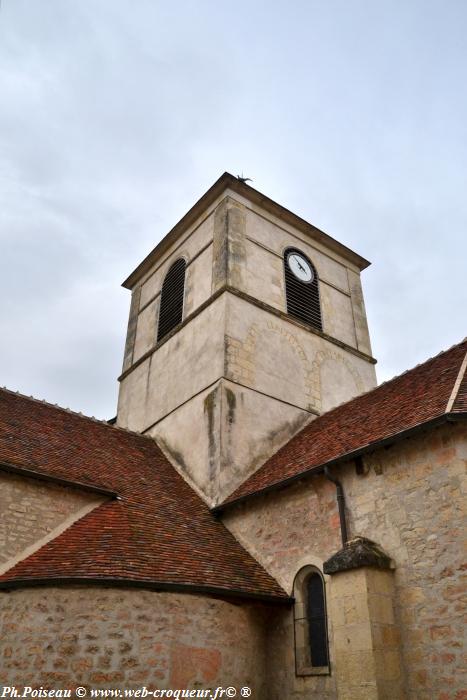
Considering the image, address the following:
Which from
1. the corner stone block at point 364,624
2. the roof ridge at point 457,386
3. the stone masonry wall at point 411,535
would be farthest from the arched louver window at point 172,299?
the corner stone block at point 364,624

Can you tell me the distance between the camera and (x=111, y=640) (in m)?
7.05

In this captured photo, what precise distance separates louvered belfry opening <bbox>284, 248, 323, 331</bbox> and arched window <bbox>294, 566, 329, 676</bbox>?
7.40m

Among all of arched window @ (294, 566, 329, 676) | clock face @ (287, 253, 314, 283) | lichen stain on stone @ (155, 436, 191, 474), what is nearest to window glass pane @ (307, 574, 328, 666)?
arched window @ (294, 566, 329, 676)

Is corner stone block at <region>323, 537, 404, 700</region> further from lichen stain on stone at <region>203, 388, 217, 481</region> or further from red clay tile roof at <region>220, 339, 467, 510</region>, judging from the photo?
lichen stain on stone at <region>203, 388, 217, 481</region>

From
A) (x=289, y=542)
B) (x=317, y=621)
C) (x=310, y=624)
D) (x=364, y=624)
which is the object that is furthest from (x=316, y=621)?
(x=364, y=624)

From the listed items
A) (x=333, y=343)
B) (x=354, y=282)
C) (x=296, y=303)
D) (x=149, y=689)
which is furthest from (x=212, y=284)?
(x=149, y=689)

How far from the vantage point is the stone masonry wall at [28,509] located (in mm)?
8469

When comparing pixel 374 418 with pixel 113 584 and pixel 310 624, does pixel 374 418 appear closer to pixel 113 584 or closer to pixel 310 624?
pixel 310 624

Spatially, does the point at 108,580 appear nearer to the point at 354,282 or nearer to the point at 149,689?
the point at 149,689

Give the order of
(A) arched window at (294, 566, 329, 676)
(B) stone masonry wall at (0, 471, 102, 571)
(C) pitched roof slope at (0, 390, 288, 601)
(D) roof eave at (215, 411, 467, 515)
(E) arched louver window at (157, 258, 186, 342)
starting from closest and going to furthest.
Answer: (D) roof eave at (215, 411, 467, 515)
(C) pitched roof slope at (0, 390, 288, 601)
(A) arched window at (294, 566, 329, 676)
(B) stone masonry wall at (0, 471, 102, 571)
(E) arched louver window at (157, 258, 186, 342)

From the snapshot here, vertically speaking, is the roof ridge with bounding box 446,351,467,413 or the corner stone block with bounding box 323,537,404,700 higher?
the roof ridge with bounding box 446,351,467,413

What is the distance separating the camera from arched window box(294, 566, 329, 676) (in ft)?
26.1

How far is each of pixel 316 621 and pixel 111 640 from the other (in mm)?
2965

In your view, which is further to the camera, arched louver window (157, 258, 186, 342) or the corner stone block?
arched louver window (157, 258, 186, 342)
